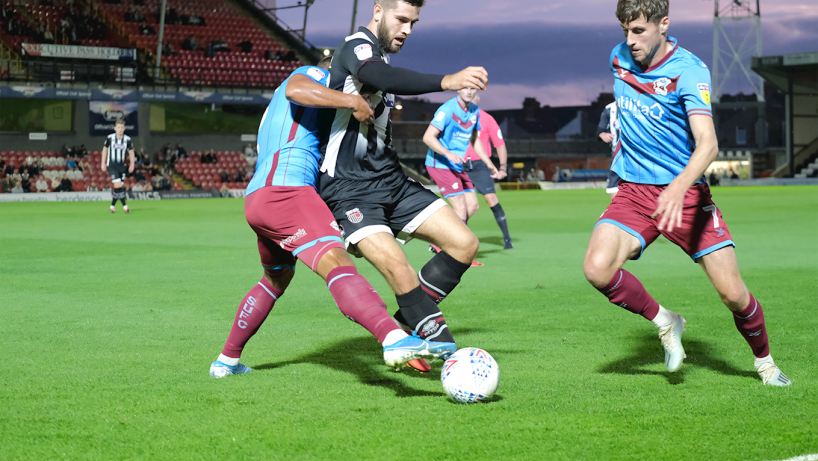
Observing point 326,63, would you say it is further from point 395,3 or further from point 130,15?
point 130,15

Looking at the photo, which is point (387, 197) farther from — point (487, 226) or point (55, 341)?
point (487, 226)

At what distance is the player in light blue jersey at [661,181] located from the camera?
4.28 metres

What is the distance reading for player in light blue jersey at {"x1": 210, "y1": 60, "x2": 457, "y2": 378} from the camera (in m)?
3.70

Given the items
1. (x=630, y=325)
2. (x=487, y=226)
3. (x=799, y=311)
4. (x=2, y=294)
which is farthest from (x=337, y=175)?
(x=487, y=226)

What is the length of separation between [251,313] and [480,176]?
25.9 ft

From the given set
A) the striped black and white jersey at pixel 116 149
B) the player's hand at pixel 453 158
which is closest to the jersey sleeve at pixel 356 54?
the player's hand at pixel 453 158

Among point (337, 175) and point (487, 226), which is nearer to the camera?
point (337, 175)

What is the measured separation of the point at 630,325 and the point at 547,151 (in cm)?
5672

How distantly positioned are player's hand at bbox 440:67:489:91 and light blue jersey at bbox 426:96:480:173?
755 cm

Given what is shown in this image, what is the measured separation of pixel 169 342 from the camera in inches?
217

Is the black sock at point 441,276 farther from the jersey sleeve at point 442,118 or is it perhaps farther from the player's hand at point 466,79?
the jersey sleeve at point 442,118

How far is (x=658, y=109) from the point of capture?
4.51 m

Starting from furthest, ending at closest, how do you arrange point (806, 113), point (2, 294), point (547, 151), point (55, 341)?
point (547, 151)
point (806, 113)
point (2, 294)
point (55, 341)

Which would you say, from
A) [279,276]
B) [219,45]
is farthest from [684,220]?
[219,45]
